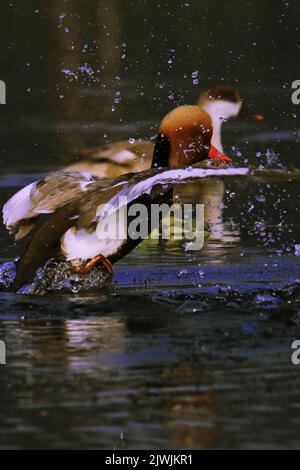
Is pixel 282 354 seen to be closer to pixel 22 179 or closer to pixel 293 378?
pixel 293 378

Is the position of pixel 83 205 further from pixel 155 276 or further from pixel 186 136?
pixel 186 136

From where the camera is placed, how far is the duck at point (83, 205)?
7.54 m

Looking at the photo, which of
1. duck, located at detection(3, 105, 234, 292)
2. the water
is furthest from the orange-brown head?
the water

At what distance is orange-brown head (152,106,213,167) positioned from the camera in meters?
8.50

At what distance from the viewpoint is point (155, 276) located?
827 centimetres

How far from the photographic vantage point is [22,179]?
11.2 meters

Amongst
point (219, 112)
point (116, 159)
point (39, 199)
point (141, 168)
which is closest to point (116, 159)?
point (116, 159)

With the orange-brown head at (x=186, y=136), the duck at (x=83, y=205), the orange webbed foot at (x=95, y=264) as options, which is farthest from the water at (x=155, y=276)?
the orange-brown head at (x=186, y=136)

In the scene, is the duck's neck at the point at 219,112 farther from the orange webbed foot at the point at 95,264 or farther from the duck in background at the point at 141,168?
the orange webbed foot at the point at 95,264

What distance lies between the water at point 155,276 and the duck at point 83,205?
22 centimetres

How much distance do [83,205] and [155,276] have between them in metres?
0.85

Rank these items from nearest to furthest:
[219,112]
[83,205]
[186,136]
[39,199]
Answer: [83,205]
[39,199]
[186,136]
[219,112]

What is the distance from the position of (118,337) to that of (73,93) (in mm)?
8334
